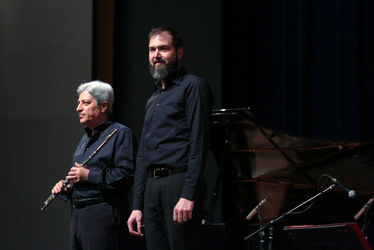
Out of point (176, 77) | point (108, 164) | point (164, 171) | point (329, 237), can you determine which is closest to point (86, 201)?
point (108, 164)

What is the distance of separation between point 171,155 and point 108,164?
0.61 m

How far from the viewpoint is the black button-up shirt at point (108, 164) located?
250 cm

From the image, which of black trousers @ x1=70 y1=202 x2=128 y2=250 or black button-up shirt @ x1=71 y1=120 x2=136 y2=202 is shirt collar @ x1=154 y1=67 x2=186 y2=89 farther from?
black trousers @ x1=70 y1=202 x2=128 y2=250

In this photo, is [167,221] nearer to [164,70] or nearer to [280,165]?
[164,70]

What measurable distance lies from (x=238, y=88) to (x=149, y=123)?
3.09 meters

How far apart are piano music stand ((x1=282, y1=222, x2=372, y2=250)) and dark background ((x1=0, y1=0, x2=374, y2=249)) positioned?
247 cm

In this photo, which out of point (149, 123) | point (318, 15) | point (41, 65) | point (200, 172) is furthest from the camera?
point (318, 15)

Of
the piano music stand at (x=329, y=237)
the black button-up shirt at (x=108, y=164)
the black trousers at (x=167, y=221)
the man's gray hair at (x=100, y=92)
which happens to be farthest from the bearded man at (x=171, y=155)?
the piano music stand at (x=329, y=237)

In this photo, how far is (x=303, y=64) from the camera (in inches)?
202

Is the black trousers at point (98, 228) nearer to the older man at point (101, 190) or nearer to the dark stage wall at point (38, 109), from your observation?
the older man at point (101, 190)

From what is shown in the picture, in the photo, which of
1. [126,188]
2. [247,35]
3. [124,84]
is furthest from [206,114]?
[247,35]

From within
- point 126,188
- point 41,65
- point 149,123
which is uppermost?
point 41,65

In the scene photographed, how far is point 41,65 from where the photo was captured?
A: 481cm

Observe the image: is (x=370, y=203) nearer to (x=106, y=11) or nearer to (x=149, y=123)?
(x=149, y=123)
